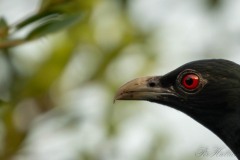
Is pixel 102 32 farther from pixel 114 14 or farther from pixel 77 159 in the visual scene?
pixel 77 159

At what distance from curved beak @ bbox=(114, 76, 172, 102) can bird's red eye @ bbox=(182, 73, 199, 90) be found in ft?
0.50

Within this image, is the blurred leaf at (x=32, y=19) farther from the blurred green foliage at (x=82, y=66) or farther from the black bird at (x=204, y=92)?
the blurred green foliage at (x=82, y=66)

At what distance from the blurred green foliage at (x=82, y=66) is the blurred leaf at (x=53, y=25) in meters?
1.97

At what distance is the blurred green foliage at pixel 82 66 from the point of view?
910 cm

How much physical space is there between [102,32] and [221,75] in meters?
3.10

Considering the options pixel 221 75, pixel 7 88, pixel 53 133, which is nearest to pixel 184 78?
pixel 221 75

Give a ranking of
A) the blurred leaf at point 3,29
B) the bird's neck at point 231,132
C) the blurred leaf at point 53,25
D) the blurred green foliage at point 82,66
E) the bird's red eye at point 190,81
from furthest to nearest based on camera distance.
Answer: the blurred green foliage at point 82,66 → the bird's red eye at point 190,81 → the bird's neck at point 231,132 → the blurred leaf at point 53,25 → the blurred leaf at point 3,29

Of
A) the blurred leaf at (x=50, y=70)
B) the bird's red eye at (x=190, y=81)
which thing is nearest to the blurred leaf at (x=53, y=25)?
the bird's red eye at (x=190, y=81)

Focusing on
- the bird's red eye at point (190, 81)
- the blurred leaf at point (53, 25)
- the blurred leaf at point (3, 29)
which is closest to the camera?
the blurred leaf at point (3, 29)

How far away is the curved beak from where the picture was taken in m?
7.45

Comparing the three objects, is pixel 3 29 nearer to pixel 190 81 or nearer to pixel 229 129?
pixel 190 81

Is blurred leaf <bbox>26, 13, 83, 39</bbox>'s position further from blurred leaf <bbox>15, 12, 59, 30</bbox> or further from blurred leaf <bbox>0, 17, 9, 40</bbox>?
blurred leaf <bbox>0, 17, 9, 40</bbox>

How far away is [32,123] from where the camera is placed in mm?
9484

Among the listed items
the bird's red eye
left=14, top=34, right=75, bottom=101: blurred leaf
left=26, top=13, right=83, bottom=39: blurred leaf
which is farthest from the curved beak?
left=14, top=34, right=75, bottom=101: blurred leaf
